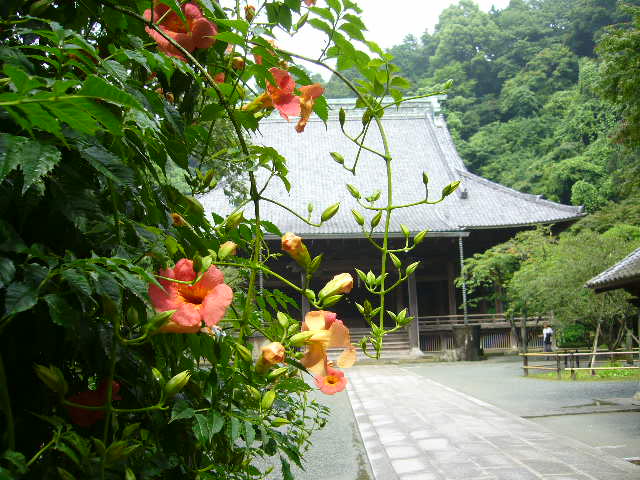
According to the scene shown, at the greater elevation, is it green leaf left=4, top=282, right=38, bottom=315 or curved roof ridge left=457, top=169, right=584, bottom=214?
curved roof ridge left=457, top=169, right=584, bottom=214

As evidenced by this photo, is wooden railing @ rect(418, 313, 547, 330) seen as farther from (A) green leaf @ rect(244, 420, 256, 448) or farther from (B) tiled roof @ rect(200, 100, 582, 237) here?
(A) green leaf @ rect(244, 420, 256, 448)

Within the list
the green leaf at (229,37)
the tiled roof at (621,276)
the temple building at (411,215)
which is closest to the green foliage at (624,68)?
the tiled roof at (621,276)

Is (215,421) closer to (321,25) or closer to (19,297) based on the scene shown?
(19,297)

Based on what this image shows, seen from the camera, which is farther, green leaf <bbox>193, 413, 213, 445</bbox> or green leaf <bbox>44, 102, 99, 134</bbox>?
green leaf <bbox>193, 413, 213, 445</bbox>

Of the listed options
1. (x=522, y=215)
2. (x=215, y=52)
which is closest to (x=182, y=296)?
(x=215, y=52)

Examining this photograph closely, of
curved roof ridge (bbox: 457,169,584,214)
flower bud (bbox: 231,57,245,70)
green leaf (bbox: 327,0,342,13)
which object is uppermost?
curved roof ridge (bbox: 457,169,584,214)

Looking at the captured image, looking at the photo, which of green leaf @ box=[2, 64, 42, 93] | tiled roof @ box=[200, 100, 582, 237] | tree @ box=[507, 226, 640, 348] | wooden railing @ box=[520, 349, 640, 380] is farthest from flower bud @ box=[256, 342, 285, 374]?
tiled roof @ box=[200, 100, 582, 237]

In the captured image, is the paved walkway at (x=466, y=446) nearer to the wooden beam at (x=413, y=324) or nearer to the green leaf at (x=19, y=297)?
the green leaf at (x=19, y=297)

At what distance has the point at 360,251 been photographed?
1644cm

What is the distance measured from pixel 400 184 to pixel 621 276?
39.8 ft

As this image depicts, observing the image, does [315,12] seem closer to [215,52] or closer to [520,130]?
[215,52]

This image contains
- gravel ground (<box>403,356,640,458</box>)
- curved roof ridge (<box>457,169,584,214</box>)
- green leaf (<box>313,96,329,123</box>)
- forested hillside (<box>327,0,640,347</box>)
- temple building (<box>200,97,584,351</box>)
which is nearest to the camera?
green leaf (<box>313,96,329,123</box>)

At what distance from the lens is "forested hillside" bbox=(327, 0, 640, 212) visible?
24562 millimetres

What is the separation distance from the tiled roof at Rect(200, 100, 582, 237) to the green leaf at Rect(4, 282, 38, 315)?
14817mm
